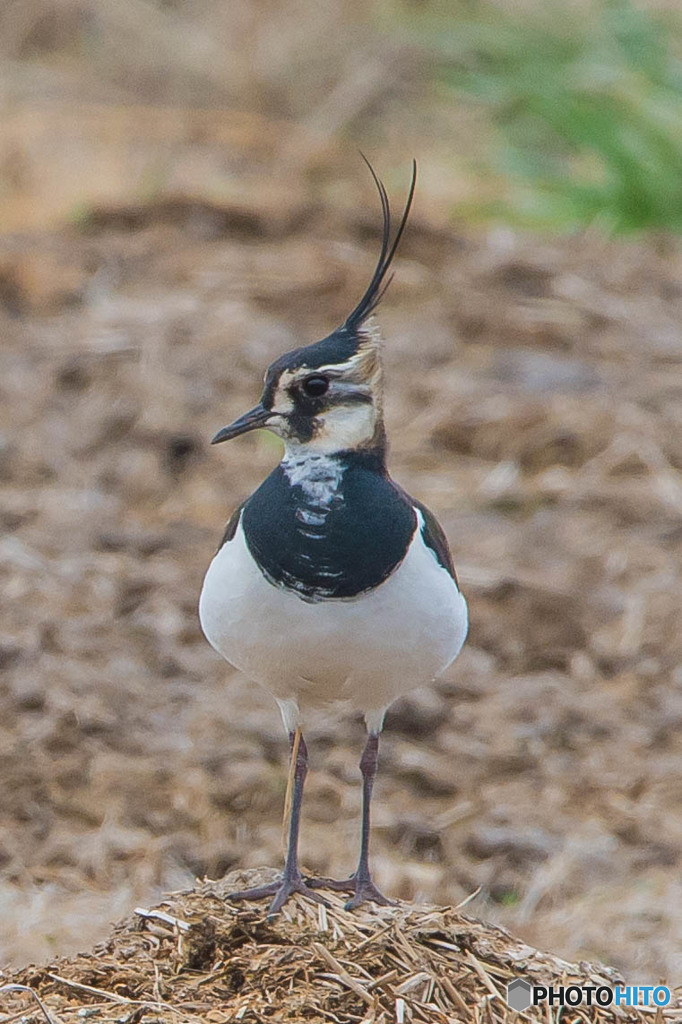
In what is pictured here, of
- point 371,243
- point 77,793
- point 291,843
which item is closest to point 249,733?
point 77,793

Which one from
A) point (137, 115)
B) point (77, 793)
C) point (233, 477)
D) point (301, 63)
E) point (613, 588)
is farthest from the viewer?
point (301, 63)

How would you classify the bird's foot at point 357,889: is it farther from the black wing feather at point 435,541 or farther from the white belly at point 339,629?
the black wing feather at point 435,541

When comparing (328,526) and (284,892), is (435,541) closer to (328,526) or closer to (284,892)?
(328,526)

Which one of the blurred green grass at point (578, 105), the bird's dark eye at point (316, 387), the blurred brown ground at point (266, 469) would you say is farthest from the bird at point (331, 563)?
the blurred green grass at point (578, 105)

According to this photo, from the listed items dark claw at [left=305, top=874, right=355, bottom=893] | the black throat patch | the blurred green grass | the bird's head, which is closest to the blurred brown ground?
the blurred green grass

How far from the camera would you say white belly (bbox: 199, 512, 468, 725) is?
3.51m

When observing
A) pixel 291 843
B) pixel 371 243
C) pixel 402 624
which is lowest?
pixel 291 843

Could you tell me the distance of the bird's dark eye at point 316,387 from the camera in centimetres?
360

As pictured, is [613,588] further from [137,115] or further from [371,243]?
[137,115]

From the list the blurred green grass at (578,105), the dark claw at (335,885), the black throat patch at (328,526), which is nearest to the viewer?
the black throat patch at (328,526)

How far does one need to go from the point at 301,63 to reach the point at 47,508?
21.0 ft

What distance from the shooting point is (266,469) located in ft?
24.3

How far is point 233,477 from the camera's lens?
7.30 m

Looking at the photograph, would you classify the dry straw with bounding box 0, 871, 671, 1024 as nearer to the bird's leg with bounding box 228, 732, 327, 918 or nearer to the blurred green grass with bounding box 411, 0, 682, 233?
the bird's leg with bounding box 228, 732, 327, 918
